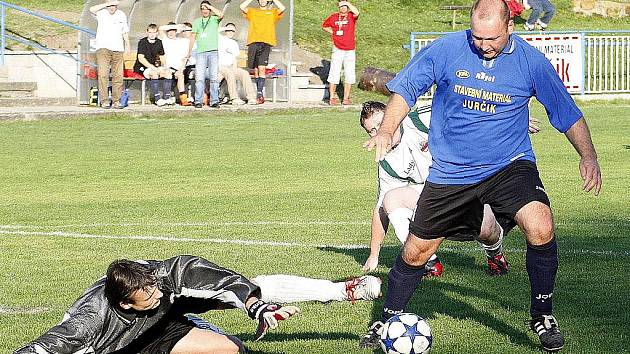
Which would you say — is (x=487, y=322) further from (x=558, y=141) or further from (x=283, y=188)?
(x=558, y=141)

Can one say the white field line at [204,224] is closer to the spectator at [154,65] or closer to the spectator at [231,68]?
the spectator at [154,65]

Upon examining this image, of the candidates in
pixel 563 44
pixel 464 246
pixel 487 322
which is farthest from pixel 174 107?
pixel 487 322

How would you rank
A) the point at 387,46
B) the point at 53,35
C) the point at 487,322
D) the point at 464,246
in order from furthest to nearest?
1. the point at 387,46
2. the point at 53,35
3. the point at 464,246
4. the point at 487,322

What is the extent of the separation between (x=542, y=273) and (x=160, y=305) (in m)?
2.32

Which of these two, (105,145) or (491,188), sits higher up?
A: (491,188)

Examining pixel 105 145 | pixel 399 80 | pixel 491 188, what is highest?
pixel 399 80

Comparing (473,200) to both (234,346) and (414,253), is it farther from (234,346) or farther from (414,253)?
(234,346)

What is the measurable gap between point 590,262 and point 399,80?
3.43m

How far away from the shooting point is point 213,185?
15562 mm

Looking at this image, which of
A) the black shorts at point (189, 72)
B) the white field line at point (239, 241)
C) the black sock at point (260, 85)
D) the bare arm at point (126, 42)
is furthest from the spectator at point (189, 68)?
the white field line at point (239, 241)

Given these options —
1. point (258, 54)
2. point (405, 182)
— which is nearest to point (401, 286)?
point (405, 182)

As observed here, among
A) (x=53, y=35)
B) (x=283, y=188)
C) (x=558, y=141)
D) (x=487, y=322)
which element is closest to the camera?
(x=487, y=322)

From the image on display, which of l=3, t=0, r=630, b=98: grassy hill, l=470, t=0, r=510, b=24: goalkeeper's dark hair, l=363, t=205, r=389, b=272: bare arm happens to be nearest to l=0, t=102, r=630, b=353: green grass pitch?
l=363, t=205, r=389, b=272: bare arm

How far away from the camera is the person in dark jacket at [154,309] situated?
18.7ft
